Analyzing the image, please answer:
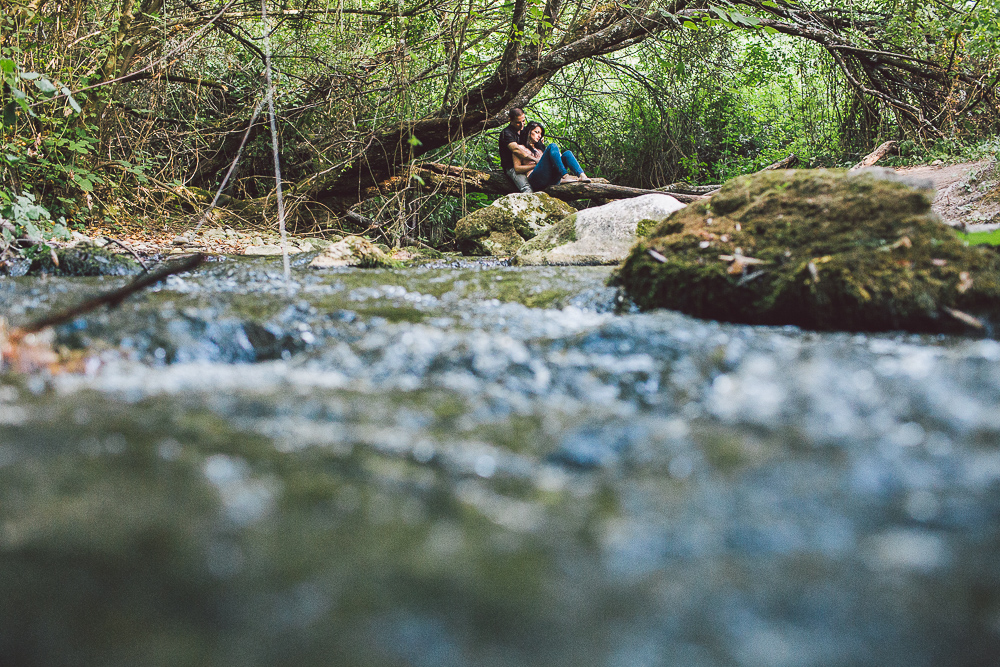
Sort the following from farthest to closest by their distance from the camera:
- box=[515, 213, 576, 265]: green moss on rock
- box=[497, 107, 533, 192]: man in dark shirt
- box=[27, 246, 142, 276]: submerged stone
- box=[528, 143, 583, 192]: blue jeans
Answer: box=[528, 143, 583, 192]: blue jeans < box=[497, 107, 533, 192]: man in dark shirt < box=[515, 213, 576, 265]: green moss on rock < box=[27, 246, 142, 276]: submerged stone

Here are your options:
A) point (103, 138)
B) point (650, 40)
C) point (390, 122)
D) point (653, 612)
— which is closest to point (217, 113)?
point (103, 138)

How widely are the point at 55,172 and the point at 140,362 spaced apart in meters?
5.42

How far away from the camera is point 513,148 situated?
9406 millimetres

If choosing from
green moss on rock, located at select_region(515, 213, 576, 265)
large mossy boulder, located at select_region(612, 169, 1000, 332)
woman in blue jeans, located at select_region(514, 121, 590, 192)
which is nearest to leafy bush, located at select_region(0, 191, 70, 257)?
green moss on rock, located at select_region(515, 213, 576, 265)

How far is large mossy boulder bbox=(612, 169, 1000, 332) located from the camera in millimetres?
2660

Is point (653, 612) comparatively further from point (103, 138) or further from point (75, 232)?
point (103, 138)

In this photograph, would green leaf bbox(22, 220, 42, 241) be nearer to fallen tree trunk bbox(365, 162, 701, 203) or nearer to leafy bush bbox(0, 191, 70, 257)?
leafy bush bbox(0, 191, 70, 257)

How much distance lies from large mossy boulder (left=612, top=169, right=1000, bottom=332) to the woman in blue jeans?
Answer: 19.1ft

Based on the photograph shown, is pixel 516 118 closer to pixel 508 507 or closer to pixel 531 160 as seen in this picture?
pixel 531 160

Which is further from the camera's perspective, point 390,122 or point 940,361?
point 390,122

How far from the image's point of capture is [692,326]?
108 inches

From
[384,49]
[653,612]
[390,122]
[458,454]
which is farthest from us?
[390,122]

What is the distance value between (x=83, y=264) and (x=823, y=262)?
548 cm

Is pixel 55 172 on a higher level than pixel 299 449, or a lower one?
higher
